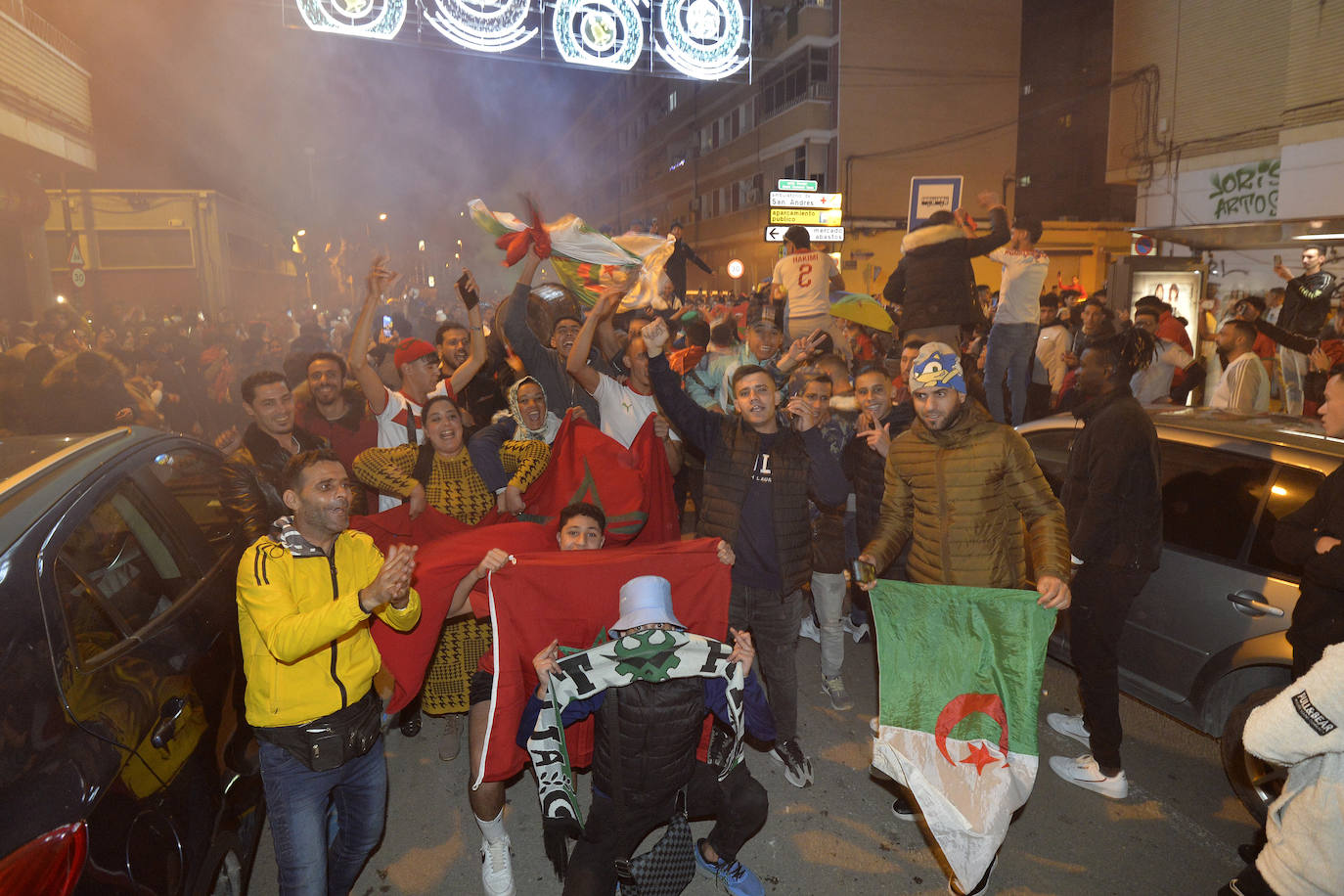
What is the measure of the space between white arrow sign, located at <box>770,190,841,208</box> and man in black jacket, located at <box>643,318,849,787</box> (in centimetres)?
2236

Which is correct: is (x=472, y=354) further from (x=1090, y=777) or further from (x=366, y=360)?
(x=1090, y=777)

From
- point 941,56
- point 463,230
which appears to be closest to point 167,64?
point 463,230

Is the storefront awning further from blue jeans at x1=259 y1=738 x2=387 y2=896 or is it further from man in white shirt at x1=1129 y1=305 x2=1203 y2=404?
blue jeans at x1=259 y1=738 x2=387 y2=896

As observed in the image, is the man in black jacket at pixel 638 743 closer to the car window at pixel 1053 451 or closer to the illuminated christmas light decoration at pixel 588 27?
the car window at pixel 1053 451

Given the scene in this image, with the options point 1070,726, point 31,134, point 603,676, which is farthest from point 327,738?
point 31,134

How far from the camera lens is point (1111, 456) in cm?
412

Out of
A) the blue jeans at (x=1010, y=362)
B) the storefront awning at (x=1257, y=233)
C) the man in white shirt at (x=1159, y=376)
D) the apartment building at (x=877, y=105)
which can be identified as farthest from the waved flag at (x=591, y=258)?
the apartment building at (x=877, y=105)

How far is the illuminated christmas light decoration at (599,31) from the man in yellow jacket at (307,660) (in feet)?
48.5

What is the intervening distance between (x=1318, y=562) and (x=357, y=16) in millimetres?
15677

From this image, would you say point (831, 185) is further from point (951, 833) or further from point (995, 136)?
point (951, 833)

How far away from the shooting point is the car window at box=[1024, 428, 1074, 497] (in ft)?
18.1

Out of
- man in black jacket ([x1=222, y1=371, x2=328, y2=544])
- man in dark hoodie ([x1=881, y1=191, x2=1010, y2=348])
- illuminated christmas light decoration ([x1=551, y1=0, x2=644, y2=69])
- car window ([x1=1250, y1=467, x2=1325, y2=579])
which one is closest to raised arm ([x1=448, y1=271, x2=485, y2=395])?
man in black jacket ([x1=222, y1=371, x2=328, y2=544])

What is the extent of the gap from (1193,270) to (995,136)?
74.1ft

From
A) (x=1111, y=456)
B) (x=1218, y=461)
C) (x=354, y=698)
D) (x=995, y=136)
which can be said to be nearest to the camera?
(x=354, y=698)
